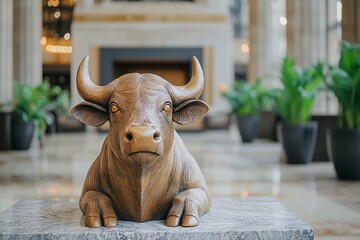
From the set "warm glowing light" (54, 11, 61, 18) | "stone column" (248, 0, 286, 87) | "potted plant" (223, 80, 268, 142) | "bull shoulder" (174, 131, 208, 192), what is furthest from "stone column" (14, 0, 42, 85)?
"warm glowing light" (54, 11, 61, 18)

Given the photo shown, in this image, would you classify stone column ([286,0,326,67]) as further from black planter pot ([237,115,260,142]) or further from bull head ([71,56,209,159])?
bull head ([71,56,209,159])

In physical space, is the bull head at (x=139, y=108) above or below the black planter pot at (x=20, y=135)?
above

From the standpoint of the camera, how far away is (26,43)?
24250mm

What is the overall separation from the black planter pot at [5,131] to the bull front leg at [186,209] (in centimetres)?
1203

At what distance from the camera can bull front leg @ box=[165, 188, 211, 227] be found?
291 centimetres

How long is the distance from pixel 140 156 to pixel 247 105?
15.3 m

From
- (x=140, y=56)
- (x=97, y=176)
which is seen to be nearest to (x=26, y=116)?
(x=140, y=56)

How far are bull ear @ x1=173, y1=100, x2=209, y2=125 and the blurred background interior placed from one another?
6.54 feet

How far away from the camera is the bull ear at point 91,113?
305 cm

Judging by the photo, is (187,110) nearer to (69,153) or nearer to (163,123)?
(163,123)

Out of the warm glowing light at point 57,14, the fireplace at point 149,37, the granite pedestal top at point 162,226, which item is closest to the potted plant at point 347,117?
the granite pedestal top at point 162,226

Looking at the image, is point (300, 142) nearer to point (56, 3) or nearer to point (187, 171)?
point (187, 171)

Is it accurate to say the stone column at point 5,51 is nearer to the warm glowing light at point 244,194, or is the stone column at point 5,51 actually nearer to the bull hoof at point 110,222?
the warm glowing light at point 244,194

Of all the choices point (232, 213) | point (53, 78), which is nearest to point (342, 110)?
point (232, 213)
